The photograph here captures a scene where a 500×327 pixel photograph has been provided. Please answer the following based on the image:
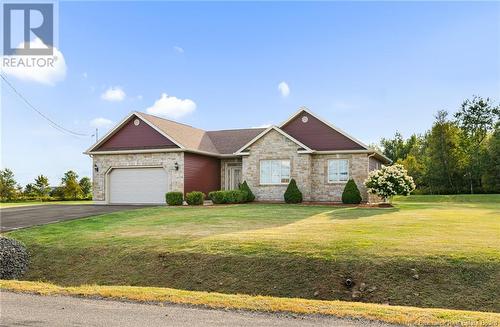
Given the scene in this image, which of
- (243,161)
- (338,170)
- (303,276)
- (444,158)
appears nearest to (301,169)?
(338,170)

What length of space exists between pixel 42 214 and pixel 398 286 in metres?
18.1

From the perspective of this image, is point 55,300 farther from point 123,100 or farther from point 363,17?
point 123,100

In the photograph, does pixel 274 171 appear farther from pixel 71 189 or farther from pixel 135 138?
pixel 71 189

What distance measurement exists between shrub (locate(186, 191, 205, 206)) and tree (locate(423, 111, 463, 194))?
2832 centimetres

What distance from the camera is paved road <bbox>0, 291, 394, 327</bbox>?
6.71 m

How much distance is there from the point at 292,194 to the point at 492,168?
26.0 meters

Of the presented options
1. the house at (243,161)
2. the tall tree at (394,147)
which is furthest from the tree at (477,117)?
the house at (243,161)

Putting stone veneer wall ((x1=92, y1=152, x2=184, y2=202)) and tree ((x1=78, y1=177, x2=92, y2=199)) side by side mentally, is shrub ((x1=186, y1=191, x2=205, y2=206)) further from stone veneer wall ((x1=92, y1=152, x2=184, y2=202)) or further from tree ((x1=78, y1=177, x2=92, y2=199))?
tree ((x1=78, y1=177, x2=92, y2=199))

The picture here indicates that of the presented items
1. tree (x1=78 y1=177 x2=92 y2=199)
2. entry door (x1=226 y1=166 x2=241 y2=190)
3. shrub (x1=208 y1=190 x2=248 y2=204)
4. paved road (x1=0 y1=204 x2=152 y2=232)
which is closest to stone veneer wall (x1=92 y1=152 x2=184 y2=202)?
shrub (x1=208 y1=190 x2=248 y2=204)

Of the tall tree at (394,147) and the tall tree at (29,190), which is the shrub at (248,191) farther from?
the tall tree at (394,147)

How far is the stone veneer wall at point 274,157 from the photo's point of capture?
26.5 metres

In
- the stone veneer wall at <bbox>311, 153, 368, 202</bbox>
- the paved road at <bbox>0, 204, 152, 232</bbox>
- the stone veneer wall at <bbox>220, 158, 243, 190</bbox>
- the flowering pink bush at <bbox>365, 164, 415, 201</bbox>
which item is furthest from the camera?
the stone veneer wall at <bbox>220, 158, 243, 190</bbox>

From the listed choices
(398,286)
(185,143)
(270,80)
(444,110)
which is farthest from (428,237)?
(444,110)

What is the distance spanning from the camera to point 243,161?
27.7 m
